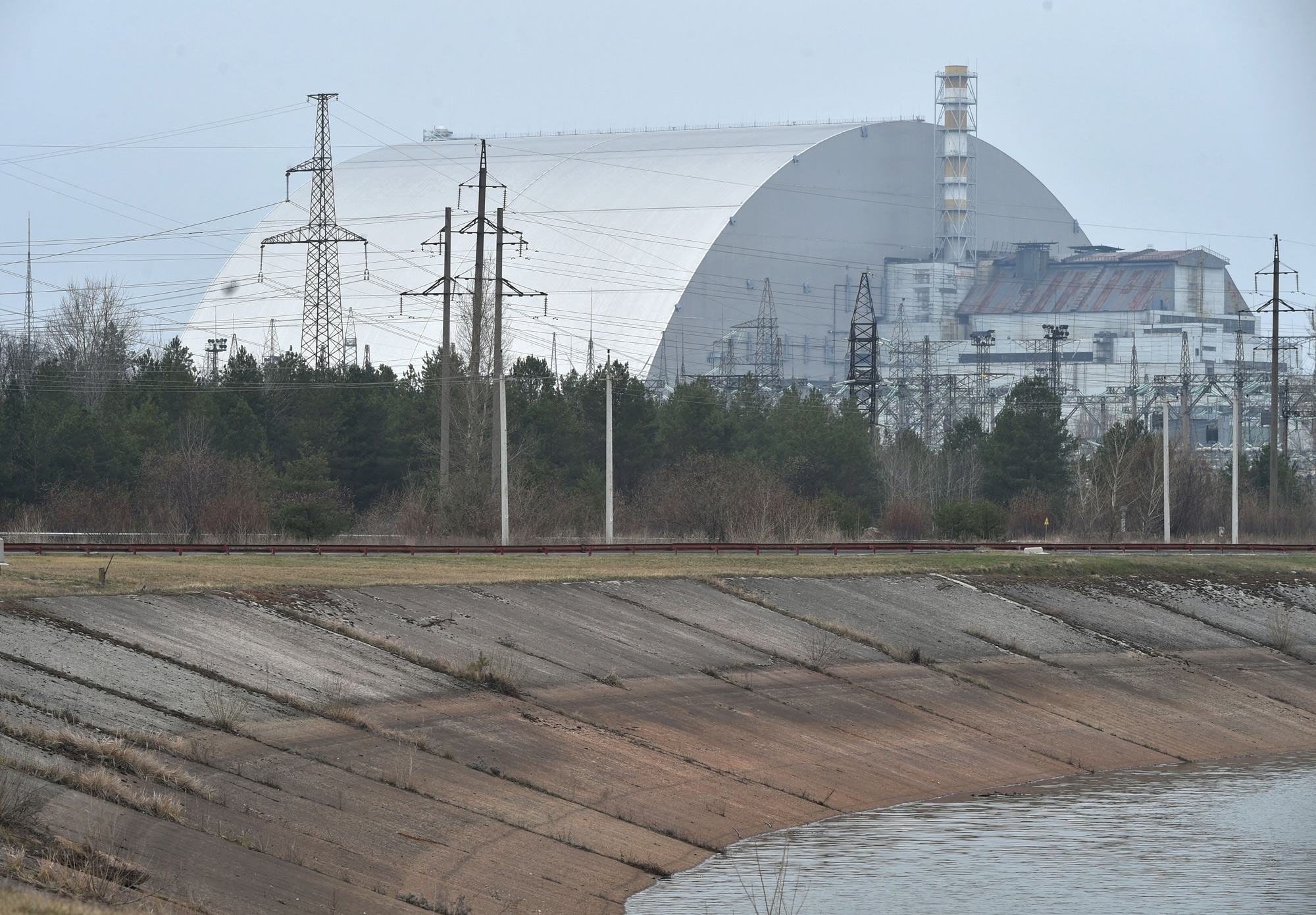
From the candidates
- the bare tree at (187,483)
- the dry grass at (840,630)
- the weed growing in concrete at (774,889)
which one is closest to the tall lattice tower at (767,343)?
the bare tree at (187,483)

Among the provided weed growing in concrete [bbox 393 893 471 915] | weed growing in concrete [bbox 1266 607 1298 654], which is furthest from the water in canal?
weed growing in concrete [bbox 1266 607 1298 654]

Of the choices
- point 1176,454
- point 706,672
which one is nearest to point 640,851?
point 706,672

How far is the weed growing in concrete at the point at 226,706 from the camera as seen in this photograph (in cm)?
1723

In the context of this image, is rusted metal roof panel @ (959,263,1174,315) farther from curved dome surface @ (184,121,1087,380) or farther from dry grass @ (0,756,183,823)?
dry grass @ (0,756,183,823)

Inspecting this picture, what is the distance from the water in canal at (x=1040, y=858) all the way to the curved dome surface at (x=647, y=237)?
7115cm

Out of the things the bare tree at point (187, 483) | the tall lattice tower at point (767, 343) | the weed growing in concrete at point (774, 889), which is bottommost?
the weed growing in concrete at point (774, 889)

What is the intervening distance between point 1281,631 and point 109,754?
84.5 ft

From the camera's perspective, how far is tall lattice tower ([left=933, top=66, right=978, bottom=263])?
354 feet

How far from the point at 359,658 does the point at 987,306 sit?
320 feet

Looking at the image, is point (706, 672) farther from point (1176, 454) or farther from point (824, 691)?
point (1176, 454)

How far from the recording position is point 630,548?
3756cm

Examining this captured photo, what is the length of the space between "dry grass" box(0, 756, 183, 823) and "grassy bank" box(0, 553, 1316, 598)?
7.02 m

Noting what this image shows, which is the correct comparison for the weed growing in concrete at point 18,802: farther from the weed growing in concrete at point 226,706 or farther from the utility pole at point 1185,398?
the utility pole at point 1185,398

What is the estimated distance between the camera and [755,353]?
9300 cm
